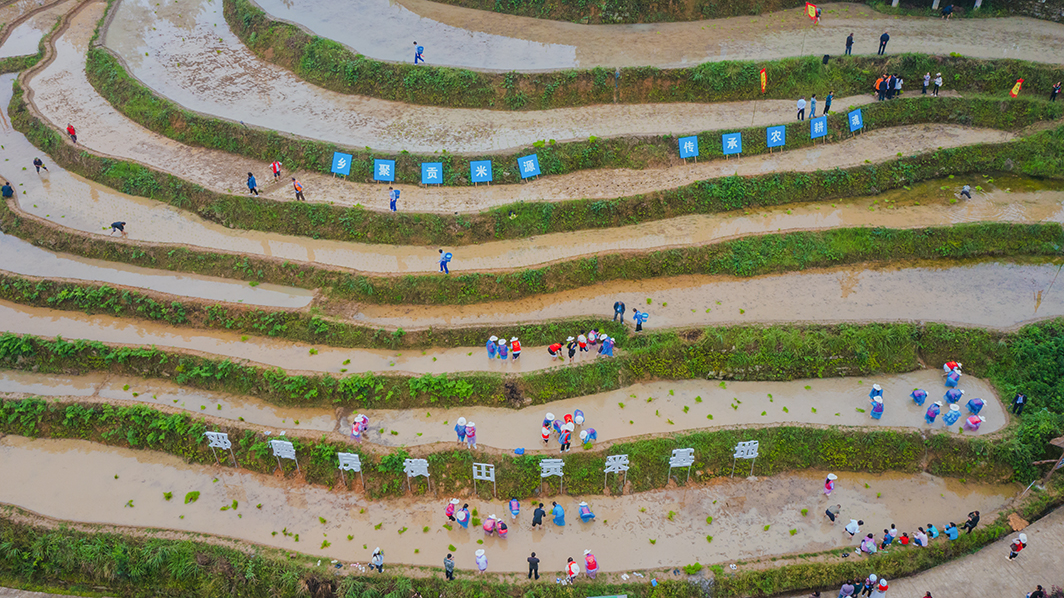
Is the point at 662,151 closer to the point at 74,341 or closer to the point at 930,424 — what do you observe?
the point at 930,424

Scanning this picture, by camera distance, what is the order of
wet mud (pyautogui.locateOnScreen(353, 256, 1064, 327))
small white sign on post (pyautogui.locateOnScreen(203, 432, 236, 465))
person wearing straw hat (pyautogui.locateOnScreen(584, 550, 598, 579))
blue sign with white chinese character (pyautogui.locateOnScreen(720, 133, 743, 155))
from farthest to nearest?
blue sign with white chinese character (pyautogui.locateOnScreen(720, 133, 743, 155)) < wet mud (pyautogui.locateOnScreen(353, 256, 1064, 327)) < small white sign on post (pyautogui.locateOnScreen(203, 432, 236, 465)) < person wearing straw hat (pyautogui.locateOnScreen(584, 550, 598, 579))

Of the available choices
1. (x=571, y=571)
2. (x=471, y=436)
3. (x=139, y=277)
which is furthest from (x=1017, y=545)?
(x=139, y=277)

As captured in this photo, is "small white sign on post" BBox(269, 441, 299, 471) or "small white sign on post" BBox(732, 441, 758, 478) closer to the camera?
"small white sign on post" BBox(732, 441, 758, 478)

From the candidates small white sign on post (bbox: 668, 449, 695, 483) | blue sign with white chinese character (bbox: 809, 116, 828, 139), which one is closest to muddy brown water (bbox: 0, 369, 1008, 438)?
small white sign on post (bbox: 668, 449, 695, 483)

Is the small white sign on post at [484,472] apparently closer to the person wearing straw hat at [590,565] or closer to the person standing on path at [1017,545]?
the person wearing straw hat at [590,565]

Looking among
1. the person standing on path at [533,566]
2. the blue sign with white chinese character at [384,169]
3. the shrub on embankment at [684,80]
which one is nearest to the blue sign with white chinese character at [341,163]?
the blue sign with white chinese character at [384,169]

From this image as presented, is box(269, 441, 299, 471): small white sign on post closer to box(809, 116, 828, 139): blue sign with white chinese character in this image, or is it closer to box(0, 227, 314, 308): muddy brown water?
box(0, 227, 314, 308): muddy brown water

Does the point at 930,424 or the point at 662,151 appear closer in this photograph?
the point at 930,424

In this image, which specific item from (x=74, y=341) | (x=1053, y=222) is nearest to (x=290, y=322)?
(x=74, y=341)
